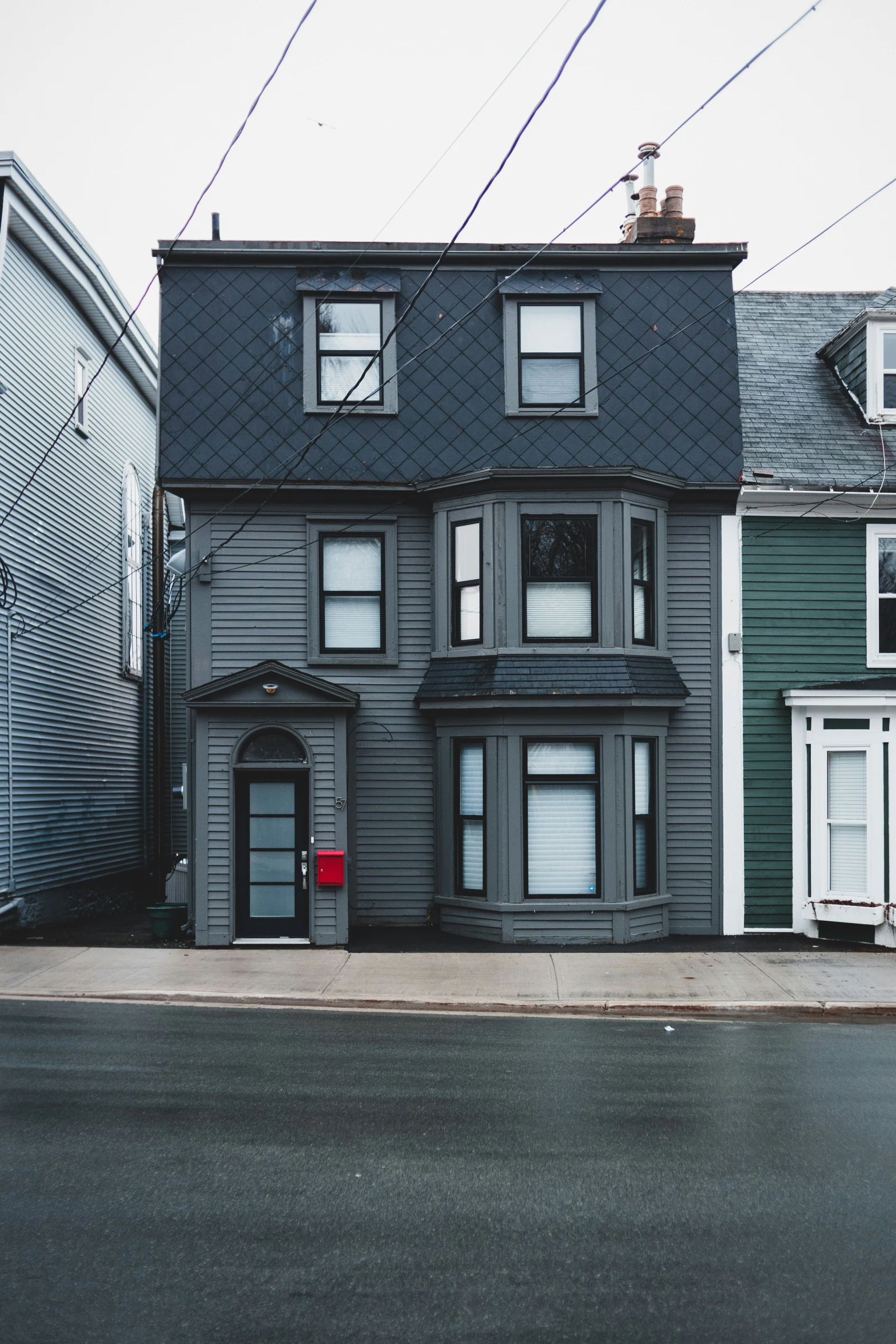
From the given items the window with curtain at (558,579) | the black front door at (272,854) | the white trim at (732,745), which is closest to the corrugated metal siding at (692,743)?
the white trim at (732,745)

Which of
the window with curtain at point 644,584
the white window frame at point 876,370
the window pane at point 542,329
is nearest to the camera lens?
the window with curtain at point 644,584

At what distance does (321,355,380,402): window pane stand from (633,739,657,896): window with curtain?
6.11 meters

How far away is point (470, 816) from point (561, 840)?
1281 millimetres

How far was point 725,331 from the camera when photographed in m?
16.2

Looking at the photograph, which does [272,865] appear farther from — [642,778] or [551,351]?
[551,351]

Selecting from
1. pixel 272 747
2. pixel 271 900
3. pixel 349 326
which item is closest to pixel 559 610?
pixel 272 747

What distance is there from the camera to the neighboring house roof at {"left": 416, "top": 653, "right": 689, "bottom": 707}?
1493 cm

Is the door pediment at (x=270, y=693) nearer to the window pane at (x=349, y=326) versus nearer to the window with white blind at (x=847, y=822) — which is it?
the window pane at (x=349, y=326)

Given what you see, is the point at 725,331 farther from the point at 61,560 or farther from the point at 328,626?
the point at 61,560

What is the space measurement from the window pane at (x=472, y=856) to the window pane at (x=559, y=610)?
274cm

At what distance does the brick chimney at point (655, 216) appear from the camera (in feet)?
55.0

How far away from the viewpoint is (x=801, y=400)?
1750cm

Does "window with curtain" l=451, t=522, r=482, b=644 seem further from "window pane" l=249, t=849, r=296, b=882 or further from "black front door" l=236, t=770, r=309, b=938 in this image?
"window pane" l=249, t=849, r=296, b=882

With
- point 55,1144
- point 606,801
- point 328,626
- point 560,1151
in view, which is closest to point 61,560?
point 328,626
